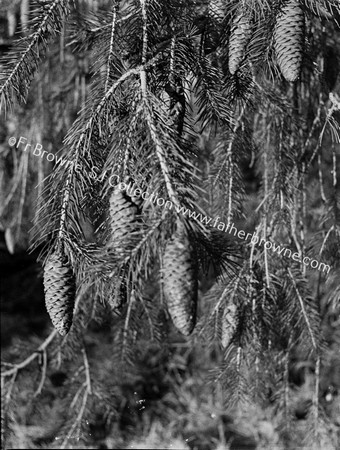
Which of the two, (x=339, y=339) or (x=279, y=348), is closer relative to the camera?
(x=279, y=348)

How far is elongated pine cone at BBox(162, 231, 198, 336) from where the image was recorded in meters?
0.64

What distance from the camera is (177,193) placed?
677mm

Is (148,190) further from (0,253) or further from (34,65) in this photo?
(0,253)

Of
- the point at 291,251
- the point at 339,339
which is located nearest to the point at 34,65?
the point at 291,251

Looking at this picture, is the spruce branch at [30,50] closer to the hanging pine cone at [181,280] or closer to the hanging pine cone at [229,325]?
the hanging pine cone at [181,280]

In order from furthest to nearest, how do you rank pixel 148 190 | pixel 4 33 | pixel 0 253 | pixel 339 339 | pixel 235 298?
pixel 339 339, pixel 0 253, pixel 4 33, pixel 235 298, pixel 148 190

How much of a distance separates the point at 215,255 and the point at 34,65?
44cm

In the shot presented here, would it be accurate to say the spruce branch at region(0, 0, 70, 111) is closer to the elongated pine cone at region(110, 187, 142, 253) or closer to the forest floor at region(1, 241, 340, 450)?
the elongated pine cone at region(110, 187, 142, 253)

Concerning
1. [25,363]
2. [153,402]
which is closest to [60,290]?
[25,363]

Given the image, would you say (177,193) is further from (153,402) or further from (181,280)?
(153,402)

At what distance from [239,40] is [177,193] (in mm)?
353

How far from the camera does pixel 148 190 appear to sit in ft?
2.31

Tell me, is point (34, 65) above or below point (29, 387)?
above

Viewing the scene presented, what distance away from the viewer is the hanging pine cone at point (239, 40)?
90cm
